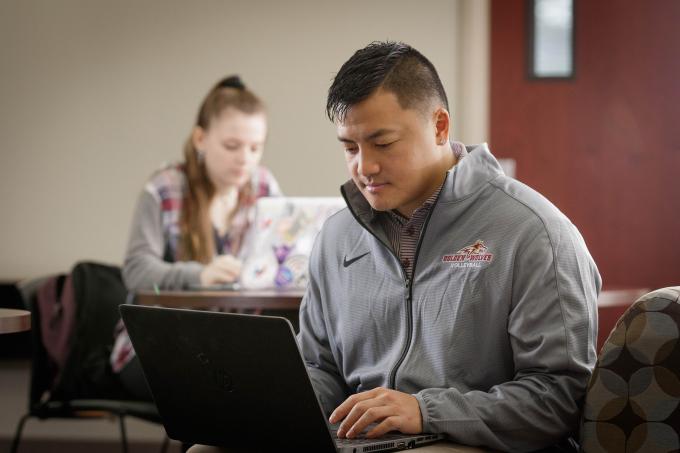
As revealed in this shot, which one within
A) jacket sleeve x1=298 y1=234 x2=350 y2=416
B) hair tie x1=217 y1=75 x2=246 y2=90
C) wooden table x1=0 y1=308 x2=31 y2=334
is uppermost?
hair tie x1=217 y1=75 x2=246 y2=90

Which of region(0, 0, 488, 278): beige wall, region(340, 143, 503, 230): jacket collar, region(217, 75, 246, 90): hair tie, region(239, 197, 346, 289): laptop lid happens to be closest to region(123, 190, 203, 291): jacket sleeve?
region(239, 197, 346, 289): laptop lid

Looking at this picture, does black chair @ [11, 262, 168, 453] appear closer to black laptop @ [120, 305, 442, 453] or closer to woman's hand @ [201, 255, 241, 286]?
woman's hand @ [201, 255, 241, 286]

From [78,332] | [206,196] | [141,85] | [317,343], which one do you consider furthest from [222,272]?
[141,85]

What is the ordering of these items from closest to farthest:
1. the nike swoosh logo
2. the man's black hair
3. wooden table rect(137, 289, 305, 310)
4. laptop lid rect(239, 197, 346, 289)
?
the man's black hair → the nike swoosh logo → wooden table rect(137, 289, 305, 310) → laptop lid rect(239, 197, 346, 289)

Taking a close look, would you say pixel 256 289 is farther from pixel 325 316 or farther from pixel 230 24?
pixel 230 24

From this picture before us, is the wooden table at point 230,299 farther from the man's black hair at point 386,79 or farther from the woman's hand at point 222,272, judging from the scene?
the man's black hair at point 386,79

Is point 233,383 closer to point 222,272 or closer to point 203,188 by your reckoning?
point 222,272

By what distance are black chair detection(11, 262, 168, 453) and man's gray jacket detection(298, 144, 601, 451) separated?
4.69 ft

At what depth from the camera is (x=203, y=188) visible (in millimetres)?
3365

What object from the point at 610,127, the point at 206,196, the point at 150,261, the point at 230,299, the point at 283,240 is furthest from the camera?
the point at 610,127

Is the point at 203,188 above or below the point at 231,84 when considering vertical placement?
below

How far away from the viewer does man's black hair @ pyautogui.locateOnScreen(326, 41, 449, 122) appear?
1.76 m

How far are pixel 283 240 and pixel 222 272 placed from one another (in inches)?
9.7

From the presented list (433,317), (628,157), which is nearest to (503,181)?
(433,317)
